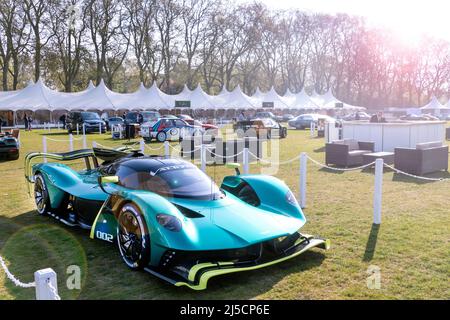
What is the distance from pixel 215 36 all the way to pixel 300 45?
18.5 meters

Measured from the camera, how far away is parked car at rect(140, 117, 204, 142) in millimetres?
24469

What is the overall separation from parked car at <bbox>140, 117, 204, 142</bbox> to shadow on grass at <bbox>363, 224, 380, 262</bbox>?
18.3 meters

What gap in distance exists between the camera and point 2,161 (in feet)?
51.5

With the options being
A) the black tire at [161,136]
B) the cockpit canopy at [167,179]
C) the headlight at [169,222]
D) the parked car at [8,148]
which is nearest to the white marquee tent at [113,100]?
the black tire at [161,136]

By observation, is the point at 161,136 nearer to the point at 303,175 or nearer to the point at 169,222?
the point at 303,175

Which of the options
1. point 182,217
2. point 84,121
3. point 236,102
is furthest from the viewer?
point 236,102

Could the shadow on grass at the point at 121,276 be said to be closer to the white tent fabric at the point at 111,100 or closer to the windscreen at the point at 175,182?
the windscreen at the point at 175,182

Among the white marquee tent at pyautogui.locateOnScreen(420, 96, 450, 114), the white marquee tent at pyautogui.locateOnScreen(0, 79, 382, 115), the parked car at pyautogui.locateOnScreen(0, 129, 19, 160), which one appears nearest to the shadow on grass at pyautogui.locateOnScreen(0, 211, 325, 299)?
the parked car at pyautogui.locateOnScreen(0, 129, 19, 160)

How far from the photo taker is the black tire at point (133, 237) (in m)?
4.68

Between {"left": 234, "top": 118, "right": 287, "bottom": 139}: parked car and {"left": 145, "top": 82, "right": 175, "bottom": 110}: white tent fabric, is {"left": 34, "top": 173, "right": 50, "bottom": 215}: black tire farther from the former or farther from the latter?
{"left": 145, "top": 82, "right": 175, "bottom": 110}: white tent fabric

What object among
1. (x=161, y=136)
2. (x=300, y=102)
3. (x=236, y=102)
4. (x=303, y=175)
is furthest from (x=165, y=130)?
(x=300, y=102)

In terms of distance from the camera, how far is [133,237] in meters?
4.92

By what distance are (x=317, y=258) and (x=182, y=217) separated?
1.80 m

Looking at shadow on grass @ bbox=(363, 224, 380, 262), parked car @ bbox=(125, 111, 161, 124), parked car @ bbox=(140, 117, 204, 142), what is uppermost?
parked car @ bbox=(125, 111, 161, 124)
